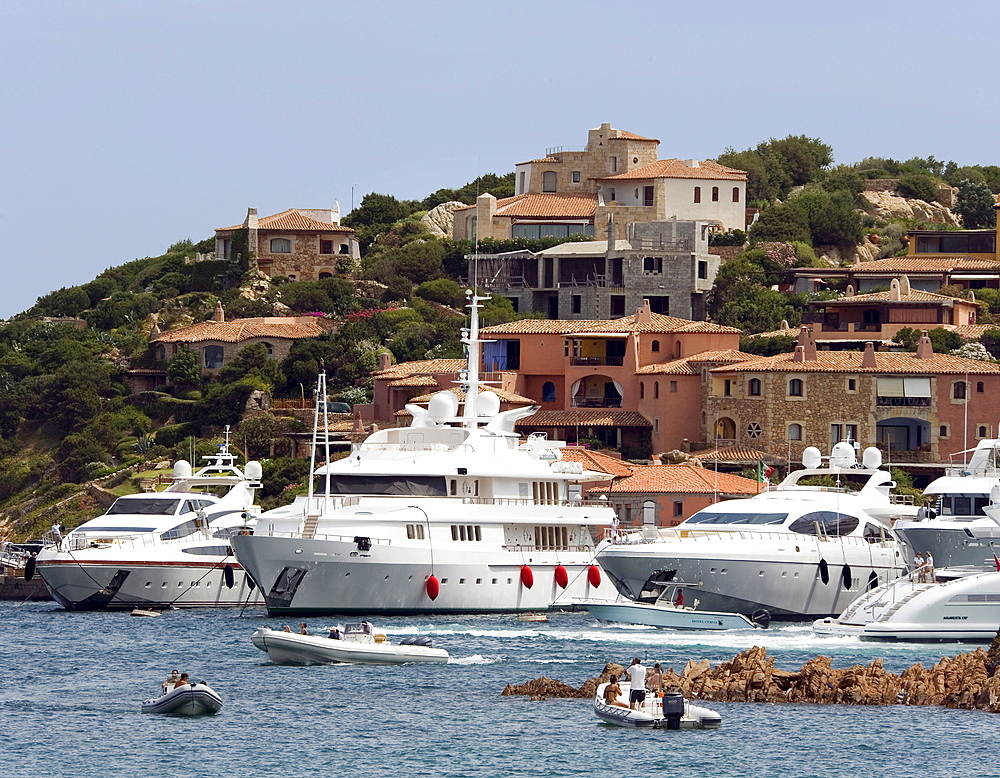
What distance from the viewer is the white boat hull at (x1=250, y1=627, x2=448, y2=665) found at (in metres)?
44.0

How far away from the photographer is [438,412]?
59.2 m

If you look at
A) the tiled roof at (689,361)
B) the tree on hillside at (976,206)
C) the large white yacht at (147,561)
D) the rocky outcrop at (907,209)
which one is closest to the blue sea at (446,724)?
the large white yacht at (147,561)

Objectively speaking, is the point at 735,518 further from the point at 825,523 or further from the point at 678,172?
the point at 678,172

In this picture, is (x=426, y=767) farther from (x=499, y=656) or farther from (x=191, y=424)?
(x=191, y=424)

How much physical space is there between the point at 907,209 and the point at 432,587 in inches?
2620

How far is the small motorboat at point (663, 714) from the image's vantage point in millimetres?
36188

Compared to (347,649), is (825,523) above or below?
above

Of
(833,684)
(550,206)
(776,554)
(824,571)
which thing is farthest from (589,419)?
(833,684)

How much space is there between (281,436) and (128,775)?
170 feet

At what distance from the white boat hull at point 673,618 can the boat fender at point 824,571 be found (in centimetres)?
332

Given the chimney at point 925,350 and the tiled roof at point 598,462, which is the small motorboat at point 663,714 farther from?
the chimney at point 925,350

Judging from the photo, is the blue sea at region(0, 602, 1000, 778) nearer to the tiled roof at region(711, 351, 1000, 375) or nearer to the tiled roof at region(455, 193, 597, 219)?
the tiled roof at region(711, 351, 1000, 375)

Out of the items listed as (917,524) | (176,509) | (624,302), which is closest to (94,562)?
(176,509)

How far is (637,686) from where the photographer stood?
36.6 meters
